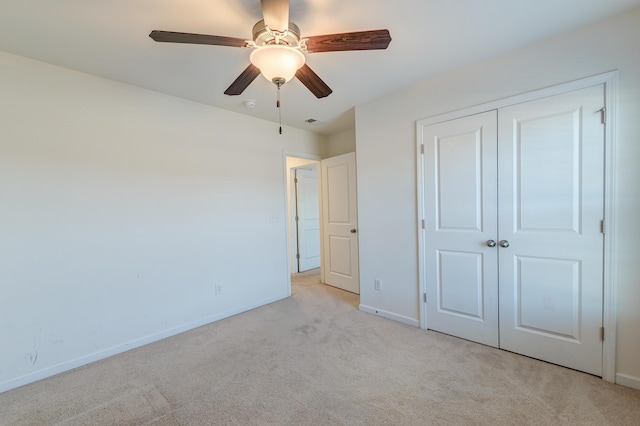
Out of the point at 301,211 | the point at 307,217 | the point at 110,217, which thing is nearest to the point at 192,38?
the point at 110,217

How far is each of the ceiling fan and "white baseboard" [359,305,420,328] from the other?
8.37 feet

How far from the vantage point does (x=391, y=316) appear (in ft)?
9.94

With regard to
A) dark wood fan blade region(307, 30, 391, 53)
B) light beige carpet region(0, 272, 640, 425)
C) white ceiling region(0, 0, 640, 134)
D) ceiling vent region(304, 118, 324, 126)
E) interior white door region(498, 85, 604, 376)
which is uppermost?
white ceiling region(0, 0, 640, 134)

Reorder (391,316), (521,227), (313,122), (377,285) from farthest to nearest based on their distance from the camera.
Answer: (313,122) < (377,285) < (391,316) < (521,227)

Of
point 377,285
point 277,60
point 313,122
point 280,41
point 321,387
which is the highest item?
point 313,122

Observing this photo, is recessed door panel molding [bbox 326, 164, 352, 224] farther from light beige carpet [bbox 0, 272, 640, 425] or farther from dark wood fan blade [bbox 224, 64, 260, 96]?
dark wood fan blade [bbox 224, 64, 260, 96]

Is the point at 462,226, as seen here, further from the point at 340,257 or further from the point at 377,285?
the point at 340,257

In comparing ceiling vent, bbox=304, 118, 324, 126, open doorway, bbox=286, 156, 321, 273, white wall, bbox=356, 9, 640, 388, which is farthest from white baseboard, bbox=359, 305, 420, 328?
ceiling vent, bbox=304, 118, 324, 126

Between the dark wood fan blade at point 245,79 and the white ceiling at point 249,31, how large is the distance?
32 cm

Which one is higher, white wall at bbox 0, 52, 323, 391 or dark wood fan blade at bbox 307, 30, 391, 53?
dark wood fan blade at bbox 307, 30, 391, 53

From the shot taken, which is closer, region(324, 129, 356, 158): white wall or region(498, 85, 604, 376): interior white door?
region(498, 85, 604, 376): interior white door

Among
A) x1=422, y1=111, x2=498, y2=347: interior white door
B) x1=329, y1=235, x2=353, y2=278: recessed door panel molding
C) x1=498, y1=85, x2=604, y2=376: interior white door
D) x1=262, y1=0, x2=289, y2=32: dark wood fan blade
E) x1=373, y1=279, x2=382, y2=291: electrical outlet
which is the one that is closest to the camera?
x1=262, y1=0, x2=289, y2=32: dark wood fan blade

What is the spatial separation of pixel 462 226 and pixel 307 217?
3222mm

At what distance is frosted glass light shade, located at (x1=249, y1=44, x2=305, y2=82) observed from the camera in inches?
57.5
